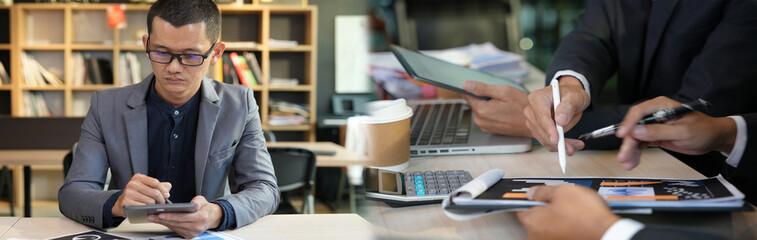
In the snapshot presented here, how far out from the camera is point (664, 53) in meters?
1.44

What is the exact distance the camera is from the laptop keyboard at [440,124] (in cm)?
124

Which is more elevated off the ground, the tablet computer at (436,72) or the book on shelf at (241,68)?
the tablet computer at (436,72)

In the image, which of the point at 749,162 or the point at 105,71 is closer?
the point at 749,162

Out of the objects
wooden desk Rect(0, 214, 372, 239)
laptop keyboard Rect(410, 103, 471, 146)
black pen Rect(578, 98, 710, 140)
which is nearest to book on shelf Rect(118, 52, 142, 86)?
wooden desk Rect(0, 214, 372, 239)

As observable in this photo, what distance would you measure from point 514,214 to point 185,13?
1.06 metres

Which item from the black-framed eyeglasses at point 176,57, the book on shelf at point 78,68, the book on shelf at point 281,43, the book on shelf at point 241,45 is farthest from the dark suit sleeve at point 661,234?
the book on shelf at point 78,68

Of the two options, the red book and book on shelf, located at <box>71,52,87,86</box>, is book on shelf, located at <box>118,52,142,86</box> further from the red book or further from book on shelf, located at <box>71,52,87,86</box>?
the red book

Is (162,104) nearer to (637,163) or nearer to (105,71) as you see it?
(637,163)

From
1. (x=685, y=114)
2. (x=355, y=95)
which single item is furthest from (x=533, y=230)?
(x=355, y=95)

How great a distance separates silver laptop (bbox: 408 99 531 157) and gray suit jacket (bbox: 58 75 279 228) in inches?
17.5

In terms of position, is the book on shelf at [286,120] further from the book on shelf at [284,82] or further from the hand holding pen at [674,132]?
the hand holding pen at [674,132]

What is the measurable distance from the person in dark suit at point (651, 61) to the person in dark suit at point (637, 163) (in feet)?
0.19

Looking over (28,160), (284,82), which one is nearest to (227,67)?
(284,82)

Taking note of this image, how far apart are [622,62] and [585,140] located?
438 mm
